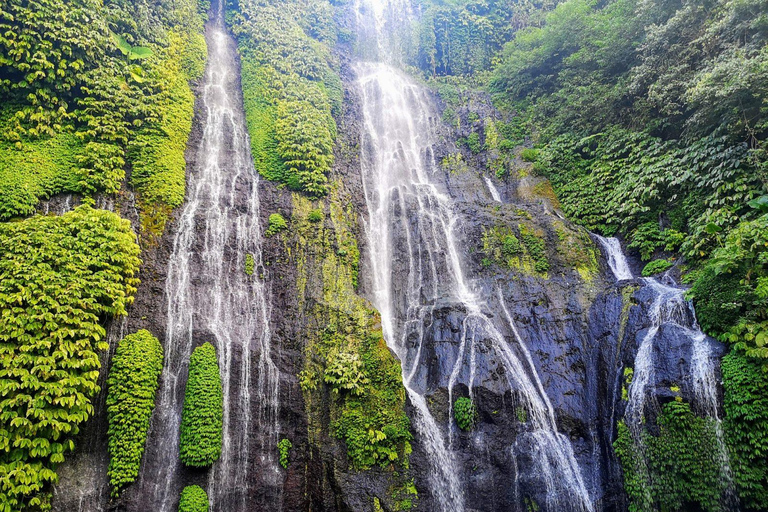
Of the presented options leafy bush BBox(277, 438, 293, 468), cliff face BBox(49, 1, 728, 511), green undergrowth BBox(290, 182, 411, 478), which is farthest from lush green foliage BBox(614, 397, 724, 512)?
leafy bush BBox(277, 438, 293, 468)

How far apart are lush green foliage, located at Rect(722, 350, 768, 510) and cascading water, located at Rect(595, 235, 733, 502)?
175 mm

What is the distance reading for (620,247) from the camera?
1376 centimetres

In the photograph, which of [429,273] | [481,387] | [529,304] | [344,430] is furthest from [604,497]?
[429,273]

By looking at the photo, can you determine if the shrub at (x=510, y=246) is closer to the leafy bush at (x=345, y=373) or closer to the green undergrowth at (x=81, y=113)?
the leafy bush at (x=345, y=373)

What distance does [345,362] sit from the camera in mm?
11305

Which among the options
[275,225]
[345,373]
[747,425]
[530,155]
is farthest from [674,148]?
[275,225]

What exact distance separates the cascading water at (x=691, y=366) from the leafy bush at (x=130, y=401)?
1163cm

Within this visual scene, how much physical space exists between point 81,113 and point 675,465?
1925 cm

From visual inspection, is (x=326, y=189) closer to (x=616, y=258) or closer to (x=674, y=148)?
(x=616, y=258)

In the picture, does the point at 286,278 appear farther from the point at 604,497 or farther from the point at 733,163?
the point at 733,163

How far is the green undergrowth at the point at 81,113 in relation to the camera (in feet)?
36.4

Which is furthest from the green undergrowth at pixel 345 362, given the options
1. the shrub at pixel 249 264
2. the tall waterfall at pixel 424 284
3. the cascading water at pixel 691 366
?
the cascading water at pixel 691 366

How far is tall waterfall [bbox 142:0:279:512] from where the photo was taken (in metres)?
9.27

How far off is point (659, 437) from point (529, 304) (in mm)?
4849
